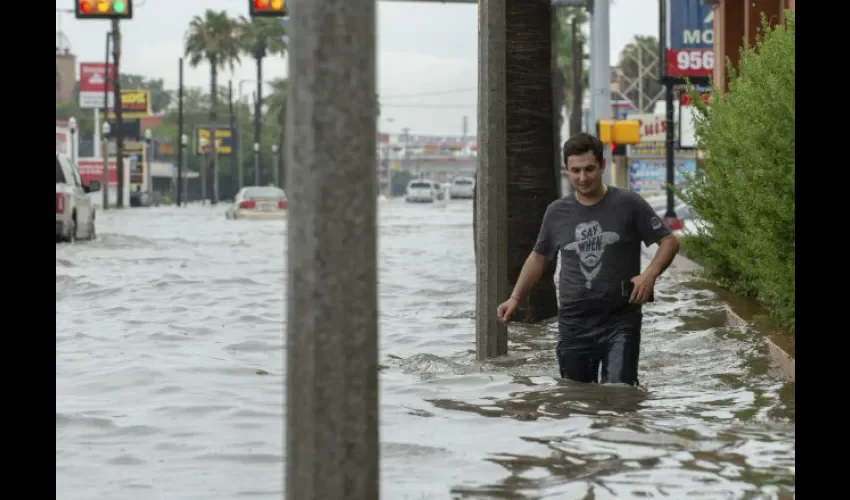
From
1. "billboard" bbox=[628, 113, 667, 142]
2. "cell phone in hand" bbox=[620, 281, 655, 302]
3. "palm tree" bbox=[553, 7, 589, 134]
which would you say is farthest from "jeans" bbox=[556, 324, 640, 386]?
"palm tree" bbox=[553, 7, 589, 134]

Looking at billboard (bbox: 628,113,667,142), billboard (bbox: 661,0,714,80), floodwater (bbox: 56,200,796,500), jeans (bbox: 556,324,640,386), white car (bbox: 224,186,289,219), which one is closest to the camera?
floodwater (bbox: 56,200,796,500)

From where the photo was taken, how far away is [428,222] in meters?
56.2

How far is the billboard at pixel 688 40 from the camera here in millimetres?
34406

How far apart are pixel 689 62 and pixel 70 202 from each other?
12352mm

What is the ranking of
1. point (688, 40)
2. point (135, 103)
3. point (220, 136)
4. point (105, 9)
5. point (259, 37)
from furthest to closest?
point (220, 136)
point (135, 103)
point (259, 37)
point (688, 40)
point (105, 9)

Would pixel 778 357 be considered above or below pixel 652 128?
below

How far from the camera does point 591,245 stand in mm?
9320

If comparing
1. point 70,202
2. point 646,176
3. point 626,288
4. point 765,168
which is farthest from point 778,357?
point 646,176

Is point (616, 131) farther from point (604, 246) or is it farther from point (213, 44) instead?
point (213, 44)

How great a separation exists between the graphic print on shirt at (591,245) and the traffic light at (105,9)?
1936 cm

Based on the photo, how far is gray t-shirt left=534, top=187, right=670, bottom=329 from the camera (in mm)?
9289

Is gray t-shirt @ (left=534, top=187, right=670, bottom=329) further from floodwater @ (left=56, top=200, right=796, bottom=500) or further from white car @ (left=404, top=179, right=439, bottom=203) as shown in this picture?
white car @ (left=404, top=179, right=439, bottom=203)
